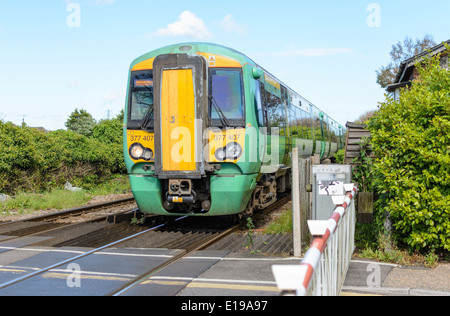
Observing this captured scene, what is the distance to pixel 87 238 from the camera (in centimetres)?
813

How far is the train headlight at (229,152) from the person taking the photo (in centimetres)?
811

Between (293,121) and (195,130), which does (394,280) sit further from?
(293,121)

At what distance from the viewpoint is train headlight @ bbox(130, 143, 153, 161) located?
850 centimetres

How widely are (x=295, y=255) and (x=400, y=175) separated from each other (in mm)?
1877

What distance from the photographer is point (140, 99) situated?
28.6ft

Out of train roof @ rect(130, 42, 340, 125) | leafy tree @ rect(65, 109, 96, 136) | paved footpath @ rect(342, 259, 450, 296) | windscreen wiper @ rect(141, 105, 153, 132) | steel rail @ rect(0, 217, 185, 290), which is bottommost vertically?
paved footpath @ rect(342, 259, 450, 296)

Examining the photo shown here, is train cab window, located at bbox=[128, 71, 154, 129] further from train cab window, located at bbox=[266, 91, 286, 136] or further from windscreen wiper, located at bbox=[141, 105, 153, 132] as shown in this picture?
train cab window, located at bbox=[266, 91, 286, 136]

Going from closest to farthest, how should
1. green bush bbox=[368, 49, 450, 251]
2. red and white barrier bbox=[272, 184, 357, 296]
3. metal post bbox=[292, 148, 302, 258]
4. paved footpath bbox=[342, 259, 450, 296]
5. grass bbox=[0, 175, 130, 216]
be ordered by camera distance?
red and white barrier bbox=[272, 184, 357, 296] → paved footpath bbox=[342, 259, 450, 296] → green bush bbox=[368, 49, 450, 251] → metal post bbox=[292, 148, 302, 258] → grass bbox=[0, 175, 130, 216]

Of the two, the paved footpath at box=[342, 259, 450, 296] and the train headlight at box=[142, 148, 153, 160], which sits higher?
the train headlight at box=[142, 148, 153, 160]

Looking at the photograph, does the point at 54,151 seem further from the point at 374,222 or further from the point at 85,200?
the point at 374,222

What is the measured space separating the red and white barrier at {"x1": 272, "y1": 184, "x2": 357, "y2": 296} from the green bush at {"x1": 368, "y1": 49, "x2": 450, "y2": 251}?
2.38 feet

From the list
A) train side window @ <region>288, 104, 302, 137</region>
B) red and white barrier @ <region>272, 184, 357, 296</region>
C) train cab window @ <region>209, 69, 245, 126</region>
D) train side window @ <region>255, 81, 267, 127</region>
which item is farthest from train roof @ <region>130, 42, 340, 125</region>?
train side window @ <region>288, 104, 302, 137</region>

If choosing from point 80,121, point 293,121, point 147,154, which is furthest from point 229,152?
point 80,121
